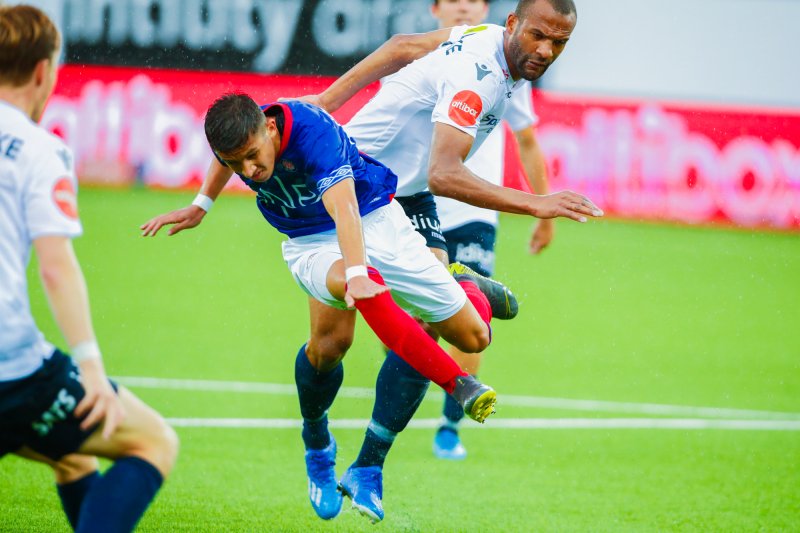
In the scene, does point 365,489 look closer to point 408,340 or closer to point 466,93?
point 408,340

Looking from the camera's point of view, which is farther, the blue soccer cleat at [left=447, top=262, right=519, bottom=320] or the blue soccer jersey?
the blue soccer cleat at [left=447, top=262, right=519, bottom=320]

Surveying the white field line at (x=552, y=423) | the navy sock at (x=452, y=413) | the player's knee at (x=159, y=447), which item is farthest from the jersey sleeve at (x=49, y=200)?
the white field line at (x=552, y=423)

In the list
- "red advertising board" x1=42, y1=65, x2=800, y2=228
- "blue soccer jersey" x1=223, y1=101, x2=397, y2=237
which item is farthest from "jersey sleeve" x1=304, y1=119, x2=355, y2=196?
"red advertising board" x1=42, y1=65, x2=800, y2=228

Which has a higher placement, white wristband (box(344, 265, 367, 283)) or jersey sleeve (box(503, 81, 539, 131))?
white wristband (box(344, 265, 367, 283))

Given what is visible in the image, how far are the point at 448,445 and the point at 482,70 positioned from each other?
2544 mm

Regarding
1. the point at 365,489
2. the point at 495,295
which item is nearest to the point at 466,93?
the point at 495,295

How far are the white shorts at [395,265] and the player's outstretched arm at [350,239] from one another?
0.36 meters

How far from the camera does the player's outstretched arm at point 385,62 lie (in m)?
5.55

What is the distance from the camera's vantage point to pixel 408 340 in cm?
468

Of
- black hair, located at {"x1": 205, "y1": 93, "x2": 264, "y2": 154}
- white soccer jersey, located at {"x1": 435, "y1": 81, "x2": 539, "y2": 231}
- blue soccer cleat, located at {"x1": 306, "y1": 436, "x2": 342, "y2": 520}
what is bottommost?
blue soccer cleat, located at {"x1": 306, "y1": 436, "x2": 342, "y2": 520}

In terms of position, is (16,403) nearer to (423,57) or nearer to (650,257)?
(423,57)

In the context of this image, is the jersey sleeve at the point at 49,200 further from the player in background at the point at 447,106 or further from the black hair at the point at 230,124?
the player in background at the point at 447,106

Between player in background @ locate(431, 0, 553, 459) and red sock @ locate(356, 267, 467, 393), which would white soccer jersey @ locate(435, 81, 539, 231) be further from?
red sock @ locate(356, 267, 467, 393)

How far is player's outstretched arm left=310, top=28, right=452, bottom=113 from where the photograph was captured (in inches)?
219
